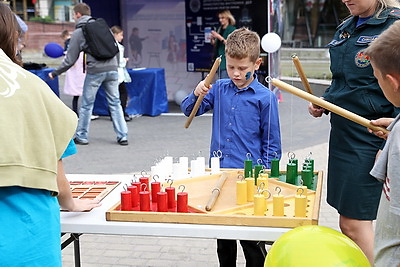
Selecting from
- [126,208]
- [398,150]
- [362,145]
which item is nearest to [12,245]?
[126,208]

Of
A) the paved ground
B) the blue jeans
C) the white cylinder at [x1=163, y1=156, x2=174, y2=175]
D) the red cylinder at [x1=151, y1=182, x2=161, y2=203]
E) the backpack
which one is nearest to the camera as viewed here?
the red cylinder at [x1=151, y1=182, x2=161, y2=203]

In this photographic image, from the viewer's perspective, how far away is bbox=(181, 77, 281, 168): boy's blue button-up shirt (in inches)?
118

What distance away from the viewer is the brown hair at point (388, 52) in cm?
158

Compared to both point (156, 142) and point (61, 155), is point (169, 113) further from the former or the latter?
point (61, 155)

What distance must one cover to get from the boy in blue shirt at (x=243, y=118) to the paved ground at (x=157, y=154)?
0.26m

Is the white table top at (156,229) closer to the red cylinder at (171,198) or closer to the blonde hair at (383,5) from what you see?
the red cylinder at (171,198)

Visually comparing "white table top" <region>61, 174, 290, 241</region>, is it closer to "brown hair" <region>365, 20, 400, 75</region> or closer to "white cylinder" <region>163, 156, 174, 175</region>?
"white cylinder" <region>163, 156, 174, 175</region>

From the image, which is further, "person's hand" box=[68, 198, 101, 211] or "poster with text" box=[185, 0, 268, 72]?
"poster with text" box=[185, 0, 268, 72]

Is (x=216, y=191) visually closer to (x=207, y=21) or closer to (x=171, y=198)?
(x=171, y=198)

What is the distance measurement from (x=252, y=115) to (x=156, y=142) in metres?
4.88

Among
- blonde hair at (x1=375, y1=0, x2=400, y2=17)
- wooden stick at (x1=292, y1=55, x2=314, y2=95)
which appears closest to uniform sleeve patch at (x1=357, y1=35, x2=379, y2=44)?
blonde hair at (x1=375, y1=0, x2=400, y2=17)

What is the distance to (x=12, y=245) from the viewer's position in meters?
1.69

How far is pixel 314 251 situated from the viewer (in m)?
1.65

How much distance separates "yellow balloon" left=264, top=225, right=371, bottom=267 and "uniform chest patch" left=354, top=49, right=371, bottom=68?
913 millimetres
